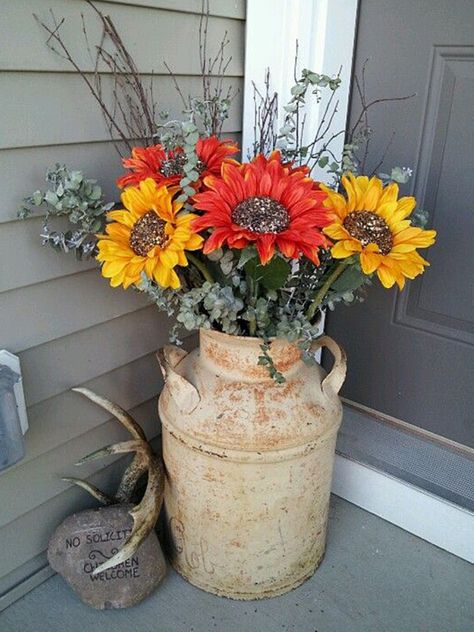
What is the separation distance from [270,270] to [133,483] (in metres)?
0.80

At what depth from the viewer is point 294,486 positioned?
54.8 inches

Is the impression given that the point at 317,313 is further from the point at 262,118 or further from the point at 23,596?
the point at 23,596

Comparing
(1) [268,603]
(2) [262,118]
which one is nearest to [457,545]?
(1) [268,603]

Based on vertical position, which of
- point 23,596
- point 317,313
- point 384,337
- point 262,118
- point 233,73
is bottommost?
point 23,596

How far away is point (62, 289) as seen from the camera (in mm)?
1406

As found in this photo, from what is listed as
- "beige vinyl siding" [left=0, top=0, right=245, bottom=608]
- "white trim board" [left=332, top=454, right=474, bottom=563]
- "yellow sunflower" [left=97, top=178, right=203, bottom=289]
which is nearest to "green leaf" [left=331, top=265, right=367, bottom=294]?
"yellow sunflower" [left=97, top=178, right=203, bottom=289]

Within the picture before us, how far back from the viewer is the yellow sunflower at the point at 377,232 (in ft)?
3.59

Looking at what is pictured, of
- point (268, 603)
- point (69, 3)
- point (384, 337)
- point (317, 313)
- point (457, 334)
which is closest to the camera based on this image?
point (69, 3)

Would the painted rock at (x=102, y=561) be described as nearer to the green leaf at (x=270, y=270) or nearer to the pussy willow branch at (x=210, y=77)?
the green leaf at (x=270, y=270)

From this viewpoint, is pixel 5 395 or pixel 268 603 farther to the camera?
pixel 268 603

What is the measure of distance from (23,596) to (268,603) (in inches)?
24.4

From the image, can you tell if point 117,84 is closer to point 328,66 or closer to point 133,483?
point 328,66

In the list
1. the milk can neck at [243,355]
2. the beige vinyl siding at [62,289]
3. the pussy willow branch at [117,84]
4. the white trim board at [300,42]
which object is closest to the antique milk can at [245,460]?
the milk can neck at [243,355]

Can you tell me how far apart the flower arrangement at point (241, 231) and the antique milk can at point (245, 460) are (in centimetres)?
10
